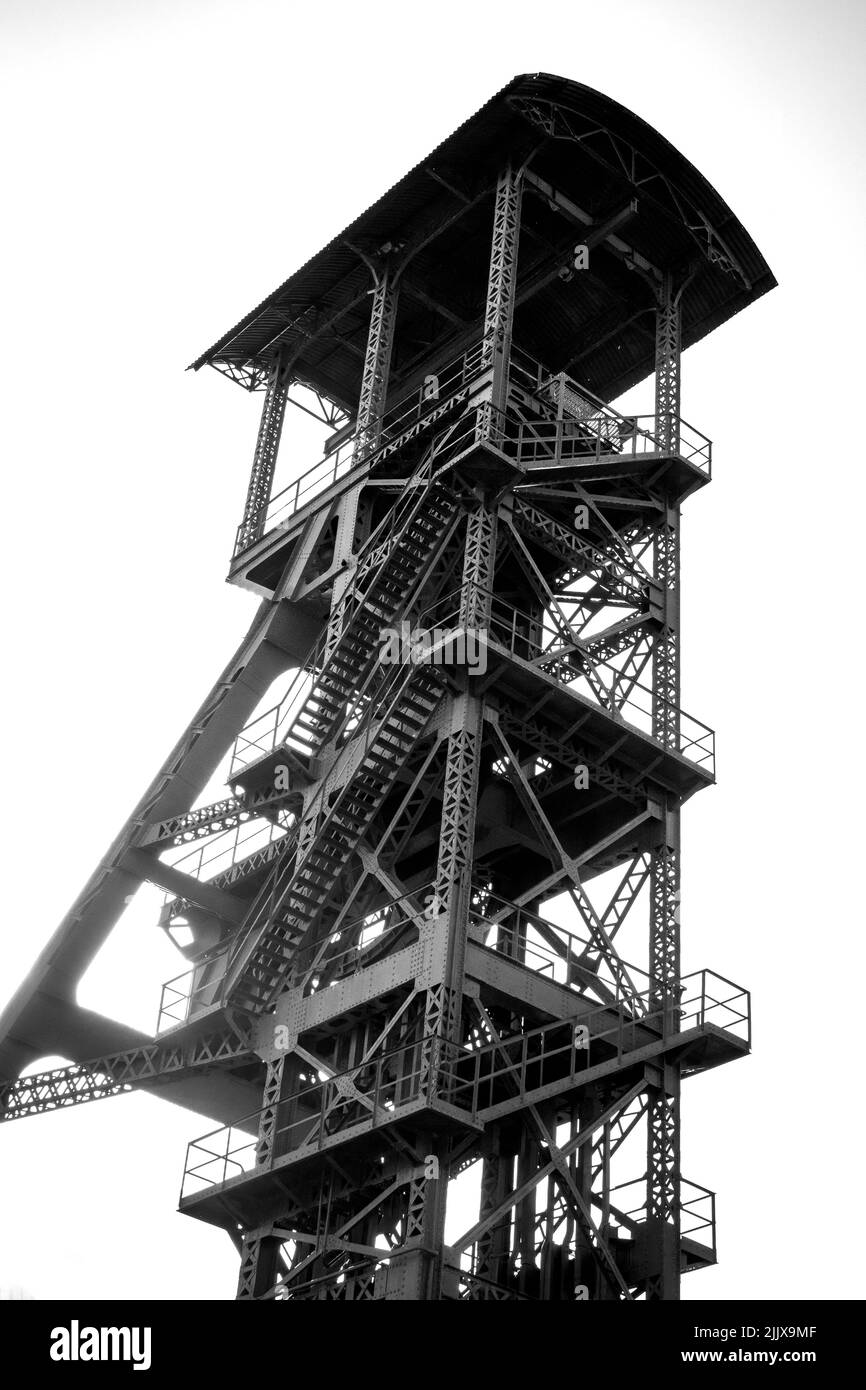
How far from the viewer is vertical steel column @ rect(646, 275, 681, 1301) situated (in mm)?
30062

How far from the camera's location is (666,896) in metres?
33.3

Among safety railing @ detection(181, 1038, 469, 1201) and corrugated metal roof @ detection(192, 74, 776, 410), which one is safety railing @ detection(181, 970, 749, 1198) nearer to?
safety railing @ detection(181, 1038, 469, 1201)

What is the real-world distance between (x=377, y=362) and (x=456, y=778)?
12.0 metres

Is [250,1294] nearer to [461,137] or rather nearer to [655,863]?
[655,863]

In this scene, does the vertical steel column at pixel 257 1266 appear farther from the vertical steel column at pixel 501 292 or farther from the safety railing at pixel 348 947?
the vertical steel column at pixel 501 292

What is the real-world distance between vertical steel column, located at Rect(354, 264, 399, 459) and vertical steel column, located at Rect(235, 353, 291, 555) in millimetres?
3436

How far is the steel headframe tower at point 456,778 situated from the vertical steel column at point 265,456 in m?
0.08

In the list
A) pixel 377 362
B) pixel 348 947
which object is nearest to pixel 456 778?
pixel 348 947

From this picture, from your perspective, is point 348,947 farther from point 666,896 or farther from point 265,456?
point 265,456

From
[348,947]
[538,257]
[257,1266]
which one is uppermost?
[538,257]
